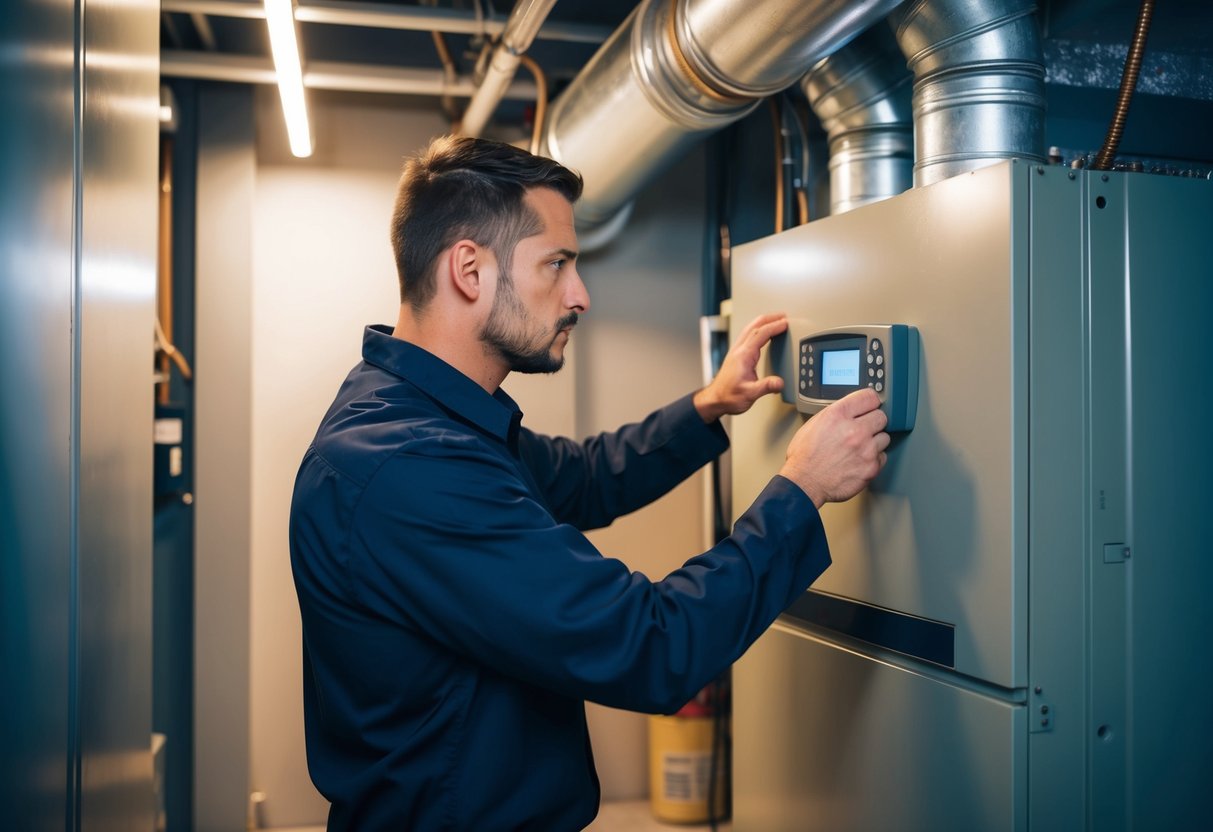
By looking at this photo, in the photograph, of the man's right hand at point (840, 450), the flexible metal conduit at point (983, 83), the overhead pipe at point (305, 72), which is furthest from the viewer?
the overhead pipe at point (305, 72)

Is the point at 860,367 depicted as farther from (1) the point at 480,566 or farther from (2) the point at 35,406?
(2) the point at 35,406

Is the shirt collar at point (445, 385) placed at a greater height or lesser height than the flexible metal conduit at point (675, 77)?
lesser

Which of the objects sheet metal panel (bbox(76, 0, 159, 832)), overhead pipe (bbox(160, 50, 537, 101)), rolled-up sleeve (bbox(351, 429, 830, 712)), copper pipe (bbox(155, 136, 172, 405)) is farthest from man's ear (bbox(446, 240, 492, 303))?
copper pipe (bbox(155, 136, 172, 405))

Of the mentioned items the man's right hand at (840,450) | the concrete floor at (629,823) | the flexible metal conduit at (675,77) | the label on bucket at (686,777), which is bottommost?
the concrete floor at (629,823)

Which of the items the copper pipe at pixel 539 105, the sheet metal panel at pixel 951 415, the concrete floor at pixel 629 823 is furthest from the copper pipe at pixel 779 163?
the concrete floor at pixel 629 823

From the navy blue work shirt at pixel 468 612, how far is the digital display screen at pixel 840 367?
0.21 metres

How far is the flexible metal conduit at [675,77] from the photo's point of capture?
1.44m

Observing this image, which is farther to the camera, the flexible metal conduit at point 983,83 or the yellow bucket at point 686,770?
the yellow bucket at point 686,770

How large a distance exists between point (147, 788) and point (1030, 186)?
1.83 metres

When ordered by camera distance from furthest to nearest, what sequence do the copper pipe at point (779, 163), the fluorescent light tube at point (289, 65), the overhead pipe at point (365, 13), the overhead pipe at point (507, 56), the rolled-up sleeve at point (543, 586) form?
1. the copper pipe at point (779, 163)
2. the overhead pipe at point (365, 13)
3. the overhead pipe at point (507, 56)
4. the fluorescent light tube at point (289, 65)
5. the rolled-up sleeve at point (543, 586)

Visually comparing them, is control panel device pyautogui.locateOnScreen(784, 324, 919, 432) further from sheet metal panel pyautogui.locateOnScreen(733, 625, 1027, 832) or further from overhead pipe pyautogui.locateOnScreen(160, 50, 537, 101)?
overhead pipe pyautogui.locateOnScreen(160, 50, 537, 101)

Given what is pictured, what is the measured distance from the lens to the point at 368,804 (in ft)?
4.18

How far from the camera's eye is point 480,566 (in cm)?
115

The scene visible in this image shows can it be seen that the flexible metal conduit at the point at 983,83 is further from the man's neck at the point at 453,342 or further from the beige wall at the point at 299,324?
the beige wall at the point at 299,324
